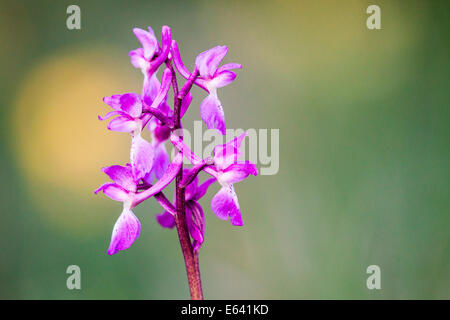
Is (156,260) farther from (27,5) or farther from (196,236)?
(27,5)

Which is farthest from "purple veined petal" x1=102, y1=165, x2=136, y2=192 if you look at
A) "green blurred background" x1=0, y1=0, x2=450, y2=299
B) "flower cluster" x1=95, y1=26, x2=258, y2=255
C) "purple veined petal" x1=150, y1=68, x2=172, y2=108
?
"green blurred background" x1=0, y1=0, x2=450, y2=299

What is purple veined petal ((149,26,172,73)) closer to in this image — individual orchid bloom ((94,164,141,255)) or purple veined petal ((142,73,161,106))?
purple veined petal ((142,73,161,106))

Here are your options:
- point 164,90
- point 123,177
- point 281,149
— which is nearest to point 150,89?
point 164,90

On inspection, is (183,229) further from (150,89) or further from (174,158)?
(150,89)

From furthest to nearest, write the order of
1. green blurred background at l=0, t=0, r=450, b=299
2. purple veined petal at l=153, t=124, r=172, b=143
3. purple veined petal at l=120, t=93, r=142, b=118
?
green blurred background at l=0, t=0, r=450, b=299 < purple veined petal at l=153, t=124, r=172, b=143 < purple veined petal at l=120, t=93, r=142, b=118

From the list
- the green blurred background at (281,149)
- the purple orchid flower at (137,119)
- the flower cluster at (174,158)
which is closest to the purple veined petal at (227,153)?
the flower cluster at (174,158)

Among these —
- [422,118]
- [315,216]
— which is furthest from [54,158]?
[422,118]
